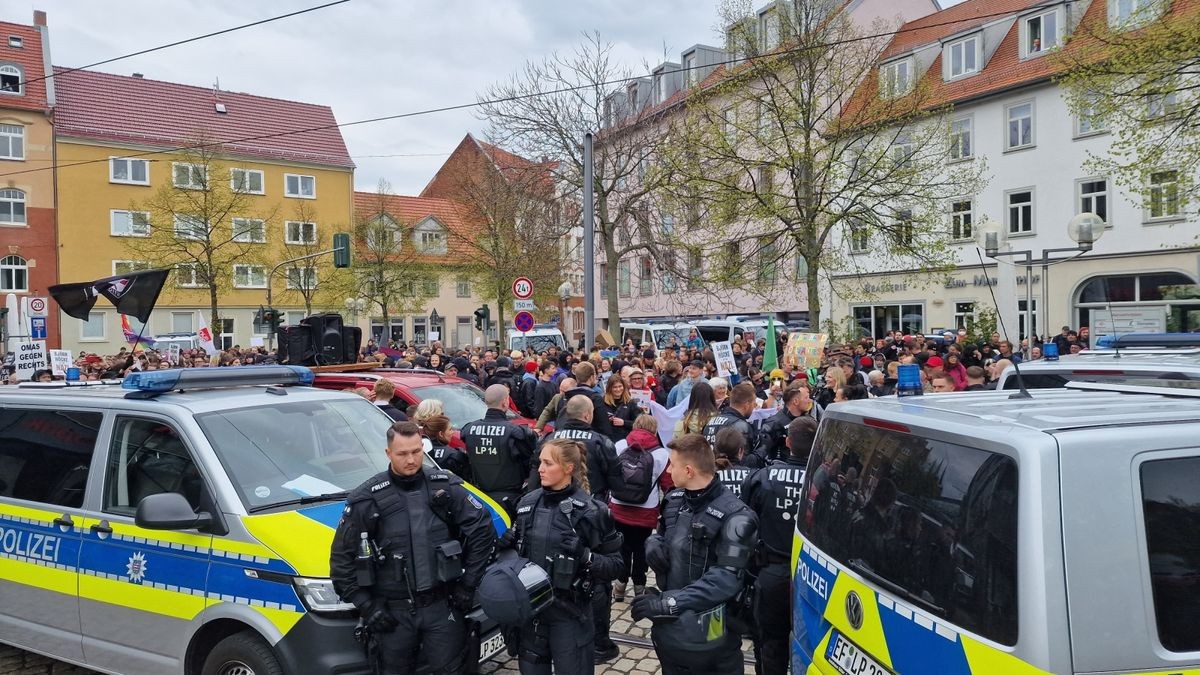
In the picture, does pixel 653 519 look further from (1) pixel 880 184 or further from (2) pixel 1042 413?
(1) pixel 880 184

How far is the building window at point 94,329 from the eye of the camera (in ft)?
134

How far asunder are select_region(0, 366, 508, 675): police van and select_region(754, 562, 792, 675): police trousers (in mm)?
1522

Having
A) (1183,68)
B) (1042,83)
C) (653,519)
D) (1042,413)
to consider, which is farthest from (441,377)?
(1042,83)

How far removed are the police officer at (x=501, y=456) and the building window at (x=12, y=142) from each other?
43.6m

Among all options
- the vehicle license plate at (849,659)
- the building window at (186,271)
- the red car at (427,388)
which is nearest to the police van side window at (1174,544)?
the vehicle license plate at (849,659)

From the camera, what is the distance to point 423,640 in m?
3.74

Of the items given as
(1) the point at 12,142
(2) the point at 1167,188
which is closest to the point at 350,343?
(2) the point at 1167,188

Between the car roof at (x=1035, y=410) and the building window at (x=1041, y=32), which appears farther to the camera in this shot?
the building window at (x=1041, y=32)

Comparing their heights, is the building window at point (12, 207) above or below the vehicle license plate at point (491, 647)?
above

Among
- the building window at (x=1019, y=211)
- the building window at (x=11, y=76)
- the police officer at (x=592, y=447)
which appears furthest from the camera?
the building window at (x=11, y=76)

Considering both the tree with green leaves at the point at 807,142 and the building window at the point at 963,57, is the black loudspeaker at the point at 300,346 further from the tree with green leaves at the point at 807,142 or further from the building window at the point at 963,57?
the building window at the point at 963,57

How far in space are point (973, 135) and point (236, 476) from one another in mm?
30604

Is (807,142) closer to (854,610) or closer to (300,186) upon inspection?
(854,610)

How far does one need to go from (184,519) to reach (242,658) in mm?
715
